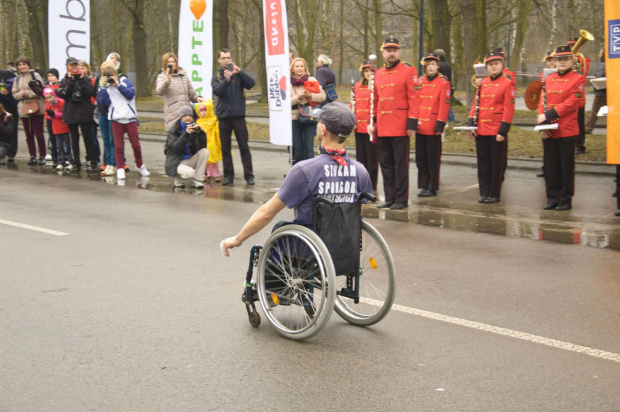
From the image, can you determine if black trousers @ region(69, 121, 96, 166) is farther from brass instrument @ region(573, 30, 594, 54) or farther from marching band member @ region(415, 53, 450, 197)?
brass instrument @ region(573, 30, 594, 54)

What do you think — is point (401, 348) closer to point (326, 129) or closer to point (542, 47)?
point (326, 129)

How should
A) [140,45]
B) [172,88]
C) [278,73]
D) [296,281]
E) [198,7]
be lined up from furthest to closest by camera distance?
[140,45], [198,7], [172,88], [278,73], [296,281]

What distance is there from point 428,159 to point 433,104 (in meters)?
0.86

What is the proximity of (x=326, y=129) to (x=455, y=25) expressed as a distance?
36598 millimetres

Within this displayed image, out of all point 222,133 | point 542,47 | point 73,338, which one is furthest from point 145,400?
point 542,47

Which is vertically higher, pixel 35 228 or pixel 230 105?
pixel 230 105

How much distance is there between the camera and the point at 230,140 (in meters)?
13.5

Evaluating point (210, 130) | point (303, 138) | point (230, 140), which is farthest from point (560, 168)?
point (210, 130)

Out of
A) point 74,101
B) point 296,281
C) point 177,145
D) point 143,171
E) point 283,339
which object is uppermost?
point 74,101

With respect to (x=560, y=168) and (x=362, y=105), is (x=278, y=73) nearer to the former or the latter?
(x=362, y=105)

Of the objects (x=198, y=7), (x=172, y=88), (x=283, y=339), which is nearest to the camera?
(x=283, y=339)

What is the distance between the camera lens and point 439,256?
807cm

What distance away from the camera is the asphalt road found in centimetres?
450

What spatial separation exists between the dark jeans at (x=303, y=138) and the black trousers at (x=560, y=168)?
408 cm
